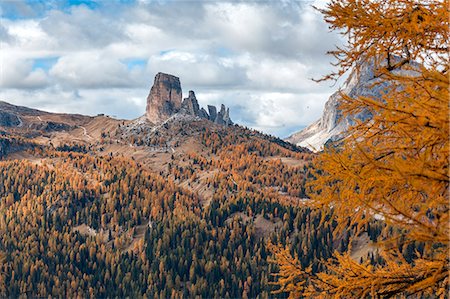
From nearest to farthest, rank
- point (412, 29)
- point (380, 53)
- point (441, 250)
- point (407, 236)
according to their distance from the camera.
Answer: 1. point (407, 236)
2. point (441, 250)
3. point (412, 29)
4. point (380, 53)

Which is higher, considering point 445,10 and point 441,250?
point 445,10

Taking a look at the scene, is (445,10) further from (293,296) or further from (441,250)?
(293,296)

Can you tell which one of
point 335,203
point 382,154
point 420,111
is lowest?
point 335,203

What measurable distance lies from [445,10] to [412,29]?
124 cm

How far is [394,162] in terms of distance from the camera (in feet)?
32.1

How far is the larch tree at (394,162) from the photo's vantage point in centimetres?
962

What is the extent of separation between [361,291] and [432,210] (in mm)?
4015

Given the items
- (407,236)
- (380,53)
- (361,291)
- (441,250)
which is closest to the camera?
(407,236)

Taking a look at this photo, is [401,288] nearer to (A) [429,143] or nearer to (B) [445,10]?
(A) [429,143]

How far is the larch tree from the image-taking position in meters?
9.62

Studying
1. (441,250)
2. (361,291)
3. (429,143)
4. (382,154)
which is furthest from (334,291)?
(429,143)

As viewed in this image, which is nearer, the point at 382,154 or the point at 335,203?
the point at 382,154

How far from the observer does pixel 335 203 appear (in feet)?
42.7

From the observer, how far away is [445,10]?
1320 centimetres
